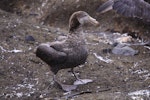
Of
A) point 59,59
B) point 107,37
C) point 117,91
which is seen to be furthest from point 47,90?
point 107,37

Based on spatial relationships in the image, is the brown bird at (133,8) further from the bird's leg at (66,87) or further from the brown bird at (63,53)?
the bird's leg at (66,87)

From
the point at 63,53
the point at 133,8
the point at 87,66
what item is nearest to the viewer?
the point at 63,53

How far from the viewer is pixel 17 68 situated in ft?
20.3

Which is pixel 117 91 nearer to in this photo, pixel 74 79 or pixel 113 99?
pixel 113 99

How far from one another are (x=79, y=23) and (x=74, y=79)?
758 mm

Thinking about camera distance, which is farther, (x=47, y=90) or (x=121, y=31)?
(x=121, y=31)

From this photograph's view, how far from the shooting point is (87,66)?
6.32 meters

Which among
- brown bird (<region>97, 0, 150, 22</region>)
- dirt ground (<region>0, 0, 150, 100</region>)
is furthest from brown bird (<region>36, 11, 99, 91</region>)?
brown bird (<region>97, 0, 150, 22</region>)

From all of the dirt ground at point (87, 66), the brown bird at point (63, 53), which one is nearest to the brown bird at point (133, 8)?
the dirt ground at point (87, 66)

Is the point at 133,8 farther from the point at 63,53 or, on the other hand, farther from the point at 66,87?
the point at 66,87

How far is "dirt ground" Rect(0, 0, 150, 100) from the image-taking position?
5343 millimetres

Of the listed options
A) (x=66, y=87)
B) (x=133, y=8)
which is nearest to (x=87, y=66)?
(x=66, y=87)

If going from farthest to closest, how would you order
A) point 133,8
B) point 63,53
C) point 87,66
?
point 133,8
point 87,66
point 63,53

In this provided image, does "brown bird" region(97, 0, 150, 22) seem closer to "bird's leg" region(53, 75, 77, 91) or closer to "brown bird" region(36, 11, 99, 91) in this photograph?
"brown bird" region(36, 11, 99, 91)
